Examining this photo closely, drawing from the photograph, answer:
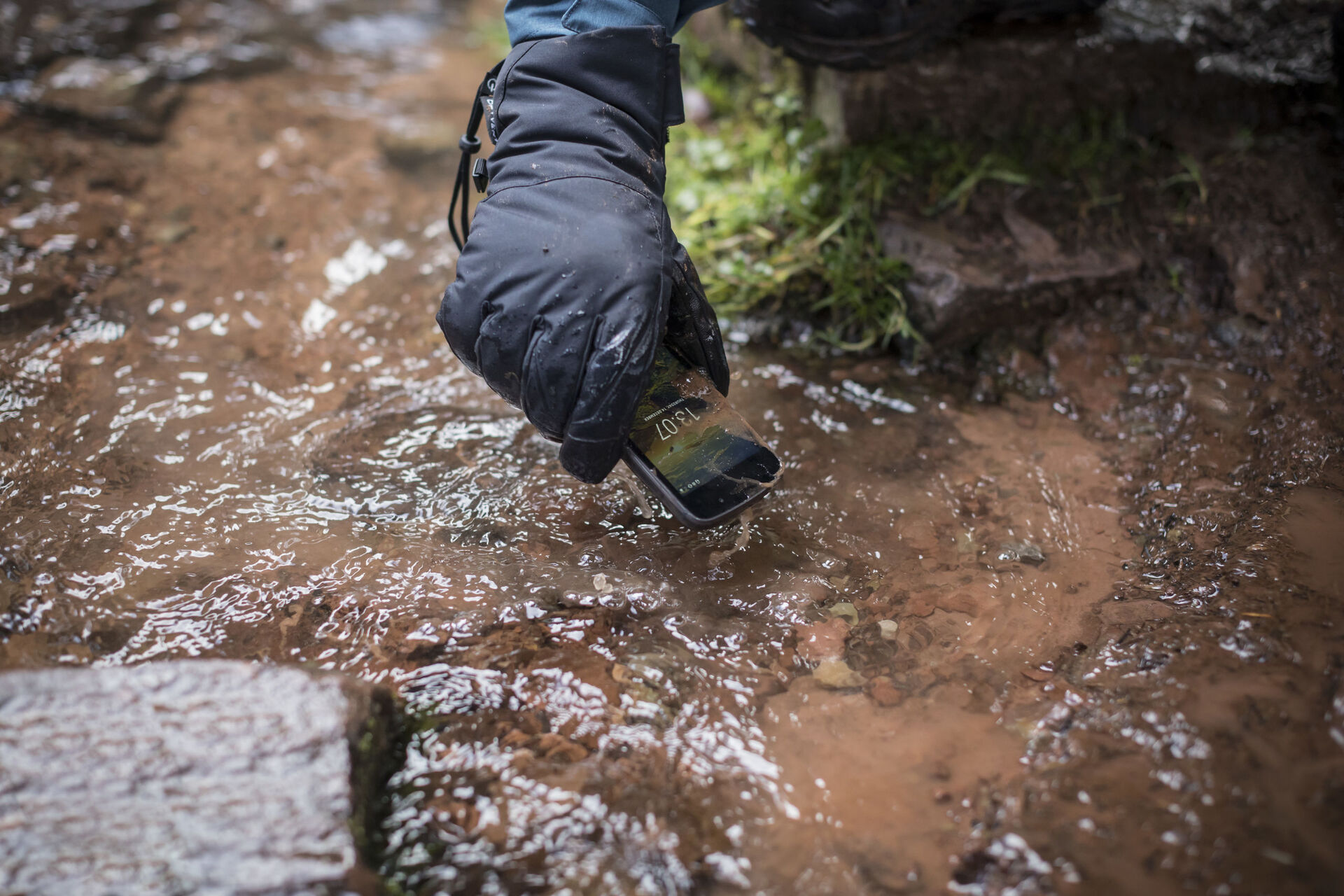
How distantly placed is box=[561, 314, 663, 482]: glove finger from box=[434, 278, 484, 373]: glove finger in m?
0.26

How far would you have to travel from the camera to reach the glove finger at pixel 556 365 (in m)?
1.59

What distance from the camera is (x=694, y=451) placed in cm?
180

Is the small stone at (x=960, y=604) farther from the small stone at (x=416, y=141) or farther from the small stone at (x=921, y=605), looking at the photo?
the small stone at (x=416, y=141)

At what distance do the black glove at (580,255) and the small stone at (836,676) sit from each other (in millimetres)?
610

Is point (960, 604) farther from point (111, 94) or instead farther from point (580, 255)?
point (111, 94)

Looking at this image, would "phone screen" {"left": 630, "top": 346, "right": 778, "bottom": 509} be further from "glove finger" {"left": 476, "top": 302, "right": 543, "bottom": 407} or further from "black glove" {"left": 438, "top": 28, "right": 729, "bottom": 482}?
"glove finger" {"left": 476, "top": 302, "right": 543, "bottom": 407}

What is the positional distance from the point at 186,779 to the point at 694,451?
1102 millimetres

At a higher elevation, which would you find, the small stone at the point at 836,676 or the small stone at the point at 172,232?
the small stone at the point at 172,232

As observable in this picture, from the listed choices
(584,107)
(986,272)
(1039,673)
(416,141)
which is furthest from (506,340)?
(416,141)

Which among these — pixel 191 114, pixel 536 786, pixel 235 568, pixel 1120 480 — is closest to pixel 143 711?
pixel 235 568

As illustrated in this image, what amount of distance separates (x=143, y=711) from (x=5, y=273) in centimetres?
199

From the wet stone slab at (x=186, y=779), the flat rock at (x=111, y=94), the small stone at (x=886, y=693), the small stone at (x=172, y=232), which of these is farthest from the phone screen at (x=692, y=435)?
the flat rock at (x=111, y=94)

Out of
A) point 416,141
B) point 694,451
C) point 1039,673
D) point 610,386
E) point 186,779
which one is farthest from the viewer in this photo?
point 416,141

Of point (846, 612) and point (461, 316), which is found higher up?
point (461, 316)
